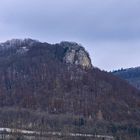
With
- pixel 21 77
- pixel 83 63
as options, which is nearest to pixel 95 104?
pixel 21 77

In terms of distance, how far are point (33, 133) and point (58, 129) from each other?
5.72 m

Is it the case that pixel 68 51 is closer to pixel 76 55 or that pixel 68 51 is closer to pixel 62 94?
pixel 76 55

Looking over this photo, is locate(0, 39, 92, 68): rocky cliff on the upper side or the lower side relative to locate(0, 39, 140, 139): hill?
upper

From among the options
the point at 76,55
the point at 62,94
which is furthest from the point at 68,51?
the point at 62,94

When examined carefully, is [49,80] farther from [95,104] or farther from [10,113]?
[10,113]

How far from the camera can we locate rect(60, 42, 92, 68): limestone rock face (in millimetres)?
173125

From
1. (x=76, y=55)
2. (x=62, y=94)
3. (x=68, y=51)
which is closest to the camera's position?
(x=62, y=94)

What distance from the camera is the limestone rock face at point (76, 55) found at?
173 meters

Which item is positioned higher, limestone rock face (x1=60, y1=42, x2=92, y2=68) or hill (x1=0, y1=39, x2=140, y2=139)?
limestone rock face (x1=60, y1=42, x2=92, y2=68)

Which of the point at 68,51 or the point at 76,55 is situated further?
the point at 76,55

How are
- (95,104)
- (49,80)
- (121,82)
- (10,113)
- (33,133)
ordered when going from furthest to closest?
(121,82)
(49,80)
(95,104)
(10,113)
(33,133)

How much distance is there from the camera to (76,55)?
582 feet

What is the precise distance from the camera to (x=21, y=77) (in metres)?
158

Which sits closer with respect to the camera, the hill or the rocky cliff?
the hill
